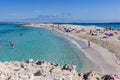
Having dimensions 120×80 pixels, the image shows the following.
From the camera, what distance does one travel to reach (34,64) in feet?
46.8

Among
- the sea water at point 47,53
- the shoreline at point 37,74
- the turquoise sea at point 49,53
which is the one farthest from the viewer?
the sea water at point 47,53

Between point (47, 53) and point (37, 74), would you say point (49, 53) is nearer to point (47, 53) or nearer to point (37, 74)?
point (47, 53)

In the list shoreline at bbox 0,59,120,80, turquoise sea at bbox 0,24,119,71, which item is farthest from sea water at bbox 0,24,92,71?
shoreline at bbox 0,59,120,80

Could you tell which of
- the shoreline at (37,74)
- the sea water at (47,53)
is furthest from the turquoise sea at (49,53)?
the shoreline at (37,74)

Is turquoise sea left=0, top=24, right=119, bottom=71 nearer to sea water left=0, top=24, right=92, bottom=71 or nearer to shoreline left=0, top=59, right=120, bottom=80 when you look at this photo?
sea water left=0, top=24, right=92, bottom=71

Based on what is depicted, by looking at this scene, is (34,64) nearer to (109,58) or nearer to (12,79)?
(12,79)

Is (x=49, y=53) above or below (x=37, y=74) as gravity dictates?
below

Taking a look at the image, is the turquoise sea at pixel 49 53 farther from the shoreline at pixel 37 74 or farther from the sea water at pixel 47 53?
Result: the shoreline at pixel 37 74

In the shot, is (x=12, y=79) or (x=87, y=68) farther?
(x=87, y=68)

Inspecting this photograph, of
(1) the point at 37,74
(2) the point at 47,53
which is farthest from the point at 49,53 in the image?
(1) the point at 37,74

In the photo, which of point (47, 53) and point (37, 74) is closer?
point (37, 74)

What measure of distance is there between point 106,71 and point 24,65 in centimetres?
1166

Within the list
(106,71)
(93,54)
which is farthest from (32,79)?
(93,54)

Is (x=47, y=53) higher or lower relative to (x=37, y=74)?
lower
